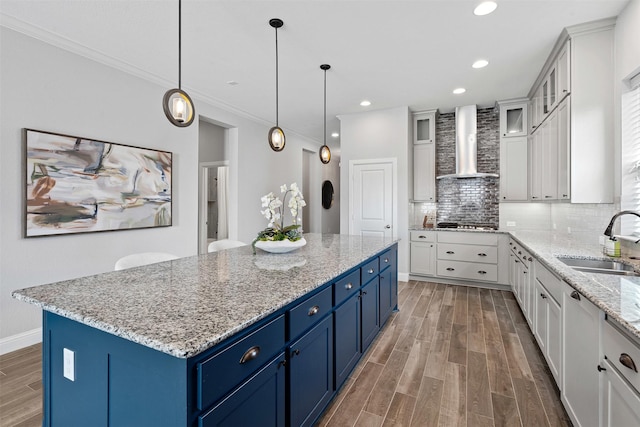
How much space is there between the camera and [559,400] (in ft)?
6.76

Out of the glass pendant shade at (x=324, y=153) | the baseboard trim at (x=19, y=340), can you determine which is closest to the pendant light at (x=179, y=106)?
the glass pendant shade at (x=324, y=153)

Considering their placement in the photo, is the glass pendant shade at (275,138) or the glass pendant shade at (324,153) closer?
the glass pendant shade at (275,138)

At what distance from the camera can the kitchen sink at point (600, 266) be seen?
2.08m

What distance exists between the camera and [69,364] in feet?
4.25

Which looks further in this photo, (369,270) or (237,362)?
(369,270)

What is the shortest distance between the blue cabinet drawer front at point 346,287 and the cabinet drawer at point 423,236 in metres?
3.07

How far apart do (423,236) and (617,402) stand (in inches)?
155

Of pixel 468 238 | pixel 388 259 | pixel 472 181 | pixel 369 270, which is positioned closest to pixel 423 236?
pixel 468 238

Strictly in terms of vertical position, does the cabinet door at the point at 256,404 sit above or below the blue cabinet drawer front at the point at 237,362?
Result: below

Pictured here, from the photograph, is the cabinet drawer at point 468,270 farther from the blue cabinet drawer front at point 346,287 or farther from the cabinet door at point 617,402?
the cabinet door at point 617,402

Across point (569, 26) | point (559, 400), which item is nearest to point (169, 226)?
point (559, 400)

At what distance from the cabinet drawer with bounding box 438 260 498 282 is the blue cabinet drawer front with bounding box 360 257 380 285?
2536mm

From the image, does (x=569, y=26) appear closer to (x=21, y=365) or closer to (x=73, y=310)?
(x=73, y=310)

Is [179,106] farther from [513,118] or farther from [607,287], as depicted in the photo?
[513,118]
